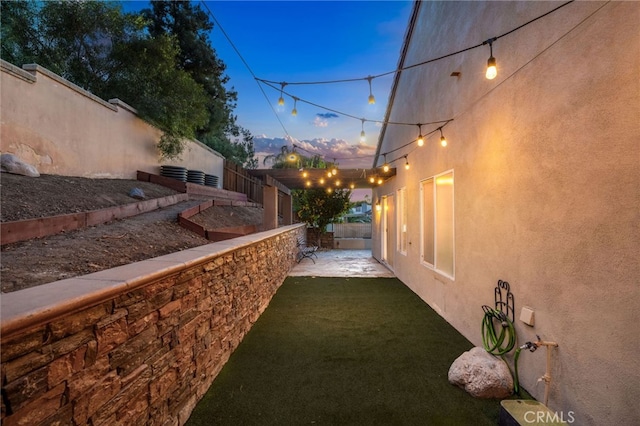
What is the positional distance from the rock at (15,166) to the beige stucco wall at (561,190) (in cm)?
638

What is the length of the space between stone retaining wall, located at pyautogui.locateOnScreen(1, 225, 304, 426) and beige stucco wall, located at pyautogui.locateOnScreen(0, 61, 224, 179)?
4.25 meters

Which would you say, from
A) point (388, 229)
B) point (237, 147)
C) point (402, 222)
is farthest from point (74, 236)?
point (237, 147)

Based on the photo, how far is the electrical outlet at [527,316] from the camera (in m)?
2.47

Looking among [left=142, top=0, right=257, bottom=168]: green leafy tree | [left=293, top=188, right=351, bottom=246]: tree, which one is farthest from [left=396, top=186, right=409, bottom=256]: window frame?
[left=142, top=0, right=257, bottom=168]: green leafy tree

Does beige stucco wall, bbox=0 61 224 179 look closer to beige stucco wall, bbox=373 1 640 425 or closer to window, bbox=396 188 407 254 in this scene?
beige stucco wall, bbox=373 1 640 425

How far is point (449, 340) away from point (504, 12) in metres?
3.88

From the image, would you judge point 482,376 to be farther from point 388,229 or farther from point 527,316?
point 388,229

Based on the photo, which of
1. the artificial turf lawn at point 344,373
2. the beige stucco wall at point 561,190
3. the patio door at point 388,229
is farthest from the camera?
the patio door at point 388,229

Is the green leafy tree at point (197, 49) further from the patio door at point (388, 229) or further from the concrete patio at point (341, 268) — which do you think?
the patio door at point (388, 229)

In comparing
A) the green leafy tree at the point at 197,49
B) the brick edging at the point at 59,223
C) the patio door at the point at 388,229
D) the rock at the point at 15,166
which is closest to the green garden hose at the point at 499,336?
the patio door at the point at 388,229

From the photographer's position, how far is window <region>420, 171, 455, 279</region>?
4480mm

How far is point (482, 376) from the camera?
2.58 metres

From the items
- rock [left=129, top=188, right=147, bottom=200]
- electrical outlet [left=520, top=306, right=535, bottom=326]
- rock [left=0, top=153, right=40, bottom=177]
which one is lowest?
electrical outlet [left=520, top=306, right=535, bottom=326]

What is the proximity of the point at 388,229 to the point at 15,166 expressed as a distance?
26.4 ft
